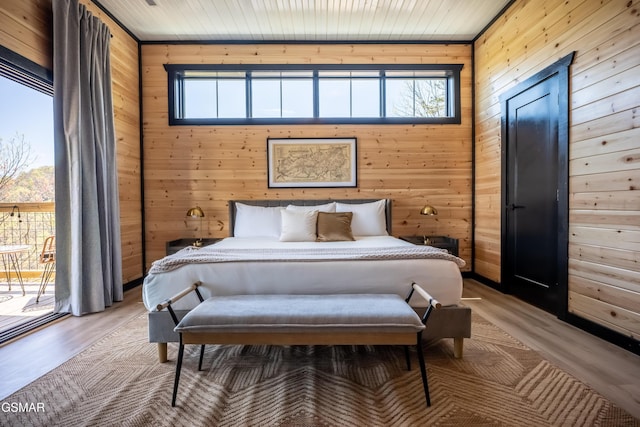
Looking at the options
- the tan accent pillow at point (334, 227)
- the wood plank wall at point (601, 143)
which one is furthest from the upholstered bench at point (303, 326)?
the wood plank wall at point (601, 143)

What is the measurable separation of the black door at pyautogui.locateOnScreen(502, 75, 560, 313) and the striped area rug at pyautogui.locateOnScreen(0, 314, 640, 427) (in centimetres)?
114

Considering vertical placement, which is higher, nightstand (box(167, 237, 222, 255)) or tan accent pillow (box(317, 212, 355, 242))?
tan accent pillow (box(317, 212, 355, 242))

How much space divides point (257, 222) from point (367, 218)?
1321 mm

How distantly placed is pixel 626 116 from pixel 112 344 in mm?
4053

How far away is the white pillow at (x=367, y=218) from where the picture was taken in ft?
12.3

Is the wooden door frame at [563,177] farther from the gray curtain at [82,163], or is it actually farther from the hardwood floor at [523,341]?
the gray curtain at [82,163]

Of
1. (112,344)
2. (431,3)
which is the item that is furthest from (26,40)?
(431,3)

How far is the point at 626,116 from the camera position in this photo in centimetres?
220

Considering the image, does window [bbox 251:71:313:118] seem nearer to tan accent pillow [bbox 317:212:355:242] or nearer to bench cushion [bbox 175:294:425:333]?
tan accent pillow [bbox 317:212:355:242]

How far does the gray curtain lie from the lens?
2.81m

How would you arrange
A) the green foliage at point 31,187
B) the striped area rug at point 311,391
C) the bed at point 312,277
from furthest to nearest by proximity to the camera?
the green foliage at point 31,187 → the bed at point 312,277 → the striped area rug at point 311,391

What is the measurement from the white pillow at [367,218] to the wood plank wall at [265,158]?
470mm

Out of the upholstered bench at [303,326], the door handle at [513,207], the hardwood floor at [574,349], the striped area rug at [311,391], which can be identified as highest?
the door handle at [513,207]

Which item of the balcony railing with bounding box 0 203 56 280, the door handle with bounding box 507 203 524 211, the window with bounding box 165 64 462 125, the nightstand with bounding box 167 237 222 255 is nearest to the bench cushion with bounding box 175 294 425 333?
the nightstand with bounding box 167 237 222 255
